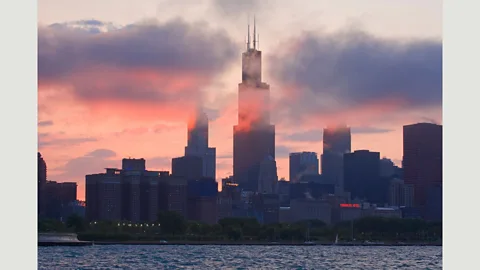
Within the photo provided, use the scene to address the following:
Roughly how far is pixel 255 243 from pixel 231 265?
331 feet

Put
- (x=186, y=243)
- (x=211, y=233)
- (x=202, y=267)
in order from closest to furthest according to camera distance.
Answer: (x=202, y=267) < (x=186, y=243) < (x=211, y=233)

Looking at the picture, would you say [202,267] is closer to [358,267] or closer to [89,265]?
[89,265]

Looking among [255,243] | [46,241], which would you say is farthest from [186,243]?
[46,241]

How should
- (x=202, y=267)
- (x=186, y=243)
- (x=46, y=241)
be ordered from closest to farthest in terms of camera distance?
(x=202, y=267)
(x=46, y=241)
(x=186, y=243)

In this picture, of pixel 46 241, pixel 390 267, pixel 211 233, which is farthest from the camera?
pixel 211 233

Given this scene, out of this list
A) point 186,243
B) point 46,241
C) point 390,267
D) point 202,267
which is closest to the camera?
point 202,267

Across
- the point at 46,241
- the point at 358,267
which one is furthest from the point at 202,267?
the point at 46,241

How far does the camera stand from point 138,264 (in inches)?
3349

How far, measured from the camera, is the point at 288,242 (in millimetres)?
194625

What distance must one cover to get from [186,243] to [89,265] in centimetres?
10206

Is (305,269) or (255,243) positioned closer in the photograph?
(305,269)

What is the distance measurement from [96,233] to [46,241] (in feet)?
115

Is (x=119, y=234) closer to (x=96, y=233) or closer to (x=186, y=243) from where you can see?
(x=96, y=233)

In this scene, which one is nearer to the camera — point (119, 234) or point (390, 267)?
point (390, 267)
